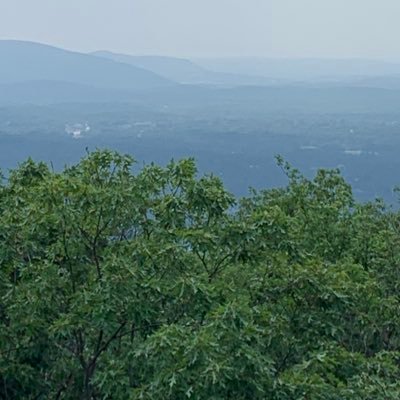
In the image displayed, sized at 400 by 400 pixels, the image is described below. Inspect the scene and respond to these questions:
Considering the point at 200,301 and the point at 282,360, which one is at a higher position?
the point at 200,301

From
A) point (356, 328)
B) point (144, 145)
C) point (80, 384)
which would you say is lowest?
point (144, 145)

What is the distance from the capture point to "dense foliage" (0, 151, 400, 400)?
507cm

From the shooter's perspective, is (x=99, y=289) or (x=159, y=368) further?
(x=99, y=289)

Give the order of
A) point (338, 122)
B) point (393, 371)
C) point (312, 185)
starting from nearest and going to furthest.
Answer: point (393, 371) < point (312, 185) < point (338, 122)

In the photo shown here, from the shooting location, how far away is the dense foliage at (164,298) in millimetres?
5070

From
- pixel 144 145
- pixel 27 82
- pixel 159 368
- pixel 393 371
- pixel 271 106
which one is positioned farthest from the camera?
pixel 27 82

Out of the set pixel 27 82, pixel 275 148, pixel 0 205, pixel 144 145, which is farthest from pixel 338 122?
pixel 0 205

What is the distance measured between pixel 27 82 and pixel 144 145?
112703 millimetres

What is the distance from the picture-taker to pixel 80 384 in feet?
21.9

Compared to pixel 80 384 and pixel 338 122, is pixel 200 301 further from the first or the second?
pixel 338 122

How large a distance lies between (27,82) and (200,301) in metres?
194

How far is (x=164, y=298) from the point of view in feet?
18.9

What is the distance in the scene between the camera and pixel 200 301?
5711 millimetres

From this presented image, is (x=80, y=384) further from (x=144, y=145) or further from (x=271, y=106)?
(x=271, y=106)
